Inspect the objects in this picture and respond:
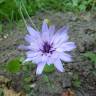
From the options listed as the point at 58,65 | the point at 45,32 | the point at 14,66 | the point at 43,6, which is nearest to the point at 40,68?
the point at 58,65

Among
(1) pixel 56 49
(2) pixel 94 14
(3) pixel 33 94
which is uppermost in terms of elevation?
(2) pixel 94 14

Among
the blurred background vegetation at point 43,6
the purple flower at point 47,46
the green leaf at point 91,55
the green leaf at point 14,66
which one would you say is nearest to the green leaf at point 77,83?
the green leaf at point 91,55

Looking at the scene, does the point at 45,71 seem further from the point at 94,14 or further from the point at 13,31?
the point at 94,14

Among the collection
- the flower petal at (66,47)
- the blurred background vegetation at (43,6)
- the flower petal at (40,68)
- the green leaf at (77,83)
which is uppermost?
the blurred background vegetation at (43,6)

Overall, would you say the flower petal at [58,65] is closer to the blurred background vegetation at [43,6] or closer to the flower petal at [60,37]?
the flower petal at [60,37]

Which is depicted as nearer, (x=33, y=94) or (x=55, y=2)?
(x=33, y=94)

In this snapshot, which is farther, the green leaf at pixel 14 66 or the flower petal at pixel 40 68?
the green leaf at pixel 14 66

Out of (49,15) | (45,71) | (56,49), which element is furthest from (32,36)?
(49,15)
